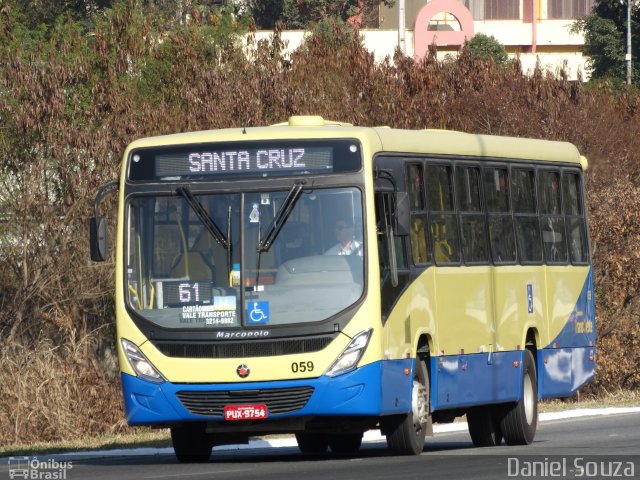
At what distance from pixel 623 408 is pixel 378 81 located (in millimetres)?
12019

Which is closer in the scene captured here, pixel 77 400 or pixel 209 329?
pixel 209 329

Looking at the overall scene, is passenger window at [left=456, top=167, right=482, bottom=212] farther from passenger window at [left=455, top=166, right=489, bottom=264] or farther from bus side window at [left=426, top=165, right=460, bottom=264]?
bus side window at [left=426, top=165, right=460, bottom=264]

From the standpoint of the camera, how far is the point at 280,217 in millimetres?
15164

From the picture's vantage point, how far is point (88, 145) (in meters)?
28.6

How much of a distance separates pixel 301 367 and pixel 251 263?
1.06 metres

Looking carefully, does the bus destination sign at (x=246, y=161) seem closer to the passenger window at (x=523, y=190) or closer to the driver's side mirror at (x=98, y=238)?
the driver's side mirror at (x=98, y=238)

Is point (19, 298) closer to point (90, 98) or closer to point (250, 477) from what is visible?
point (90, 98)

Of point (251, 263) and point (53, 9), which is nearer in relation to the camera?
point (251, 263)

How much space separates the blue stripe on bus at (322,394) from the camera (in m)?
14.7

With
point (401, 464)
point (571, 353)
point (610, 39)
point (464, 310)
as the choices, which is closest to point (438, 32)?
point (610, 39)

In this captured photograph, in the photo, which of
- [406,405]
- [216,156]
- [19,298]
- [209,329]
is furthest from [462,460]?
[19,298]

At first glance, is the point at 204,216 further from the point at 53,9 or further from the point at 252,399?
the point at 53,9

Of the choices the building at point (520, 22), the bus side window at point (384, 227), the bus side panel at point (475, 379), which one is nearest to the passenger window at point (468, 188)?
the bus side panel at point (475, 379)

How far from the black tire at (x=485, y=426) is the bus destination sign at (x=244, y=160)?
459 cm
